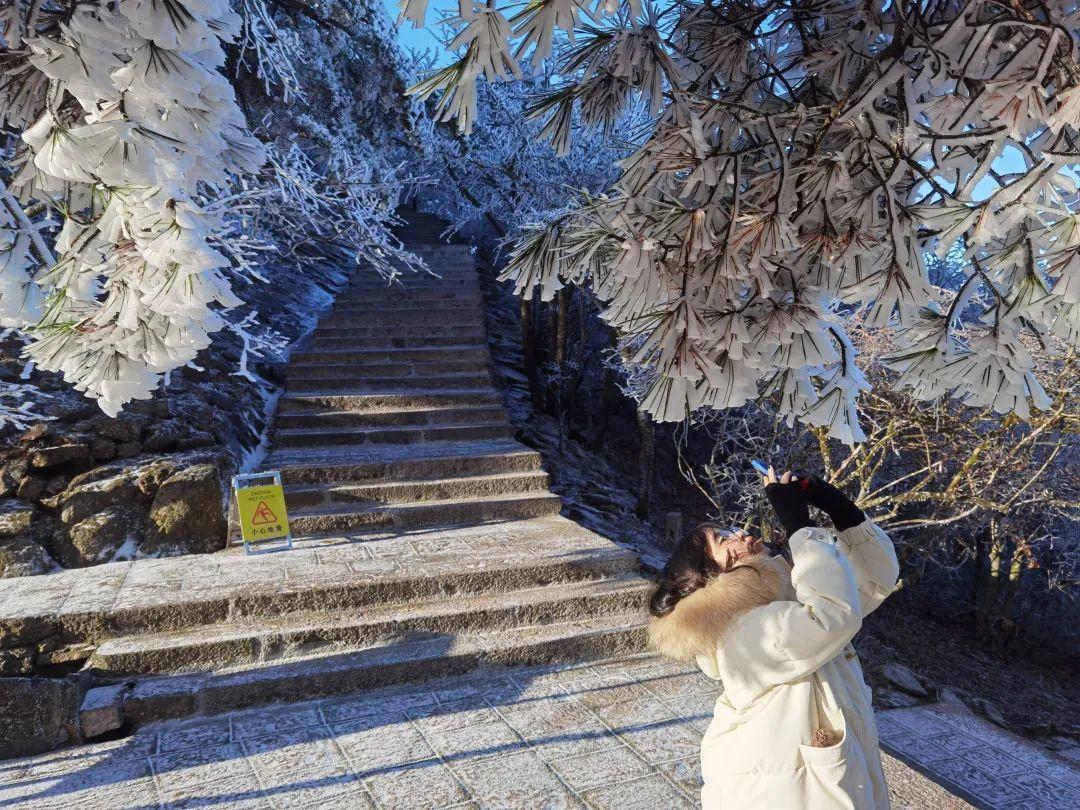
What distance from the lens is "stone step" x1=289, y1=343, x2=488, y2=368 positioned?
8578mm

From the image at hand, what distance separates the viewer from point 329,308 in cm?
1052

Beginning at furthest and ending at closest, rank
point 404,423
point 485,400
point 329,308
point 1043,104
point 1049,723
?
point 329,308, point 485,400, point 404,423, point 1049,723, point 1043,104

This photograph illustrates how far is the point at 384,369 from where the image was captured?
8531 mm

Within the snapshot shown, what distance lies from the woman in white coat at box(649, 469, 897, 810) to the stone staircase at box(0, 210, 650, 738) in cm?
256

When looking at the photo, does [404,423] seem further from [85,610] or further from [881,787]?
[881,787]

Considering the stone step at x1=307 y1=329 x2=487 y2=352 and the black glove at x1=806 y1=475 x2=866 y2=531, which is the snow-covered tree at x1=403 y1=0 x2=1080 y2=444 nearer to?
the black glove at x1=806 y1=475 x2=866 y2=531

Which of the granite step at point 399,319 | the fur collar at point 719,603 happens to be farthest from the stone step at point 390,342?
the fur collar at point 719,603

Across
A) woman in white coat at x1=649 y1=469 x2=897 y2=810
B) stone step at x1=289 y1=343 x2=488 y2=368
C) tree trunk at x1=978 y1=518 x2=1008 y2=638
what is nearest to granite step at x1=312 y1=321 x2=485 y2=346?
stone step at x1=289 y1=343 x2=488 y2=368

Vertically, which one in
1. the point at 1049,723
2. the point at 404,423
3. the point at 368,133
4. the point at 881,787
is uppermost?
the point at 368,133

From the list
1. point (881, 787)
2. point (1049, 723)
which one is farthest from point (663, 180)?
point (1049, 723)

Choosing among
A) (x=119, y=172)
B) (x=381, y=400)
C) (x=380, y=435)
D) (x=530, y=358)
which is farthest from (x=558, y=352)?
(x=119, y=172)

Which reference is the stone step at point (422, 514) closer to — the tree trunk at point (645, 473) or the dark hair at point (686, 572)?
the tree trunk at point (645, 473)

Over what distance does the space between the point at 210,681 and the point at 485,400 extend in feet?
15.1

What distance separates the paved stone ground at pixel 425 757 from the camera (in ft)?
10.2
